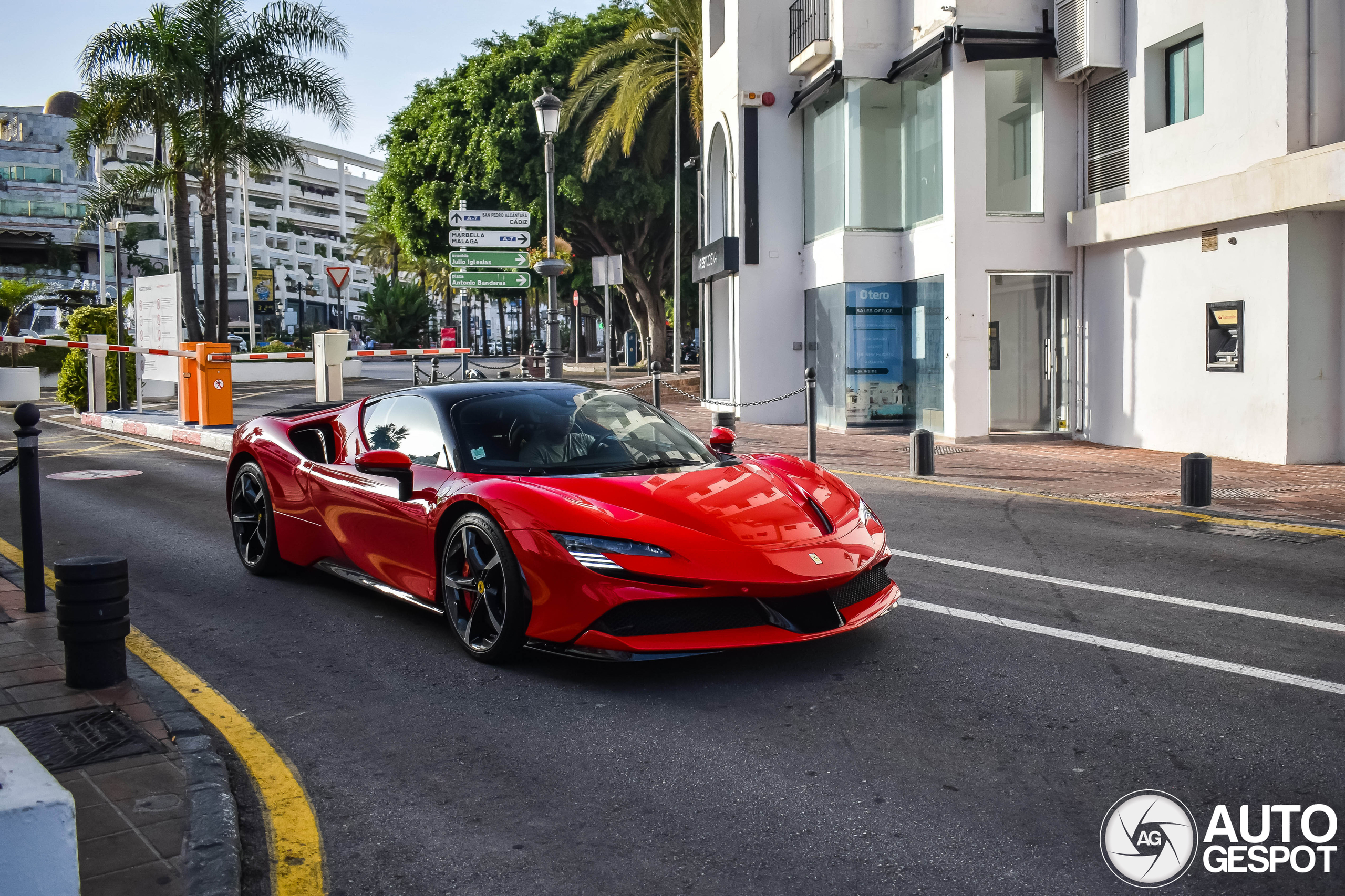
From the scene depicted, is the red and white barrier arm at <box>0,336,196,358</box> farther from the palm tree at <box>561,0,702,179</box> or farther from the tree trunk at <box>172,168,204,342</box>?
the palm tree at <box>561,0,702,179</box>

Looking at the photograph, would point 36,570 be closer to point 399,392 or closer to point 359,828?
point 399,392

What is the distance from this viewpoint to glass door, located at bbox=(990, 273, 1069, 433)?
1786cm

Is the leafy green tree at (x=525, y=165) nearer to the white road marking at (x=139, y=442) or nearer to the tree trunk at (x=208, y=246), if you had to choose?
the tree trunk at (x=208, y=246)

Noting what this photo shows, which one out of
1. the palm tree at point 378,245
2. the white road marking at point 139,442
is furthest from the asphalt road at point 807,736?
the palm tree at point 378,245

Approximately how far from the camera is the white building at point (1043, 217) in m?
13.6

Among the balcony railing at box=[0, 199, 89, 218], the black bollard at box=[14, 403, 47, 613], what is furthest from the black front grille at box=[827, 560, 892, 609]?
the balcony railing at box=[0, 199, 89, 218]

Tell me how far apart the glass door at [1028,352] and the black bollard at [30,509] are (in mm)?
14133

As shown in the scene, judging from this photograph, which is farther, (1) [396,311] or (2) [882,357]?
(1) [396,311]

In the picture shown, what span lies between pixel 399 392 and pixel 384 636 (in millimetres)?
1439

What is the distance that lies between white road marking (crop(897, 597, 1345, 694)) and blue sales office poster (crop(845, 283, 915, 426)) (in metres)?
13.5

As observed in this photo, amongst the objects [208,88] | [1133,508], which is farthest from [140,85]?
[1133,508]

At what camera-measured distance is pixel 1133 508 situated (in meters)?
10.4

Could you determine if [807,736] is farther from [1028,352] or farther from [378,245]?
[378,245]

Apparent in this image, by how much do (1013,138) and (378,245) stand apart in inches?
2620
